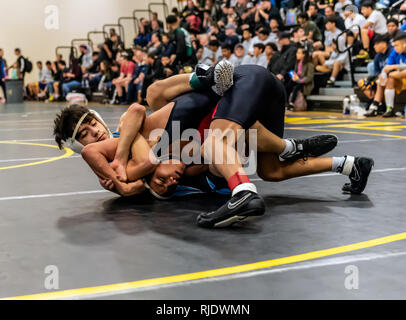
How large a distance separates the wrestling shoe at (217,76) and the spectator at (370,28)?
25.2 feet

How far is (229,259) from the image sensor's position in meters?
2.04

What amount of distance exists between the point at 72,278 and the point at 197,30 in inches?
545

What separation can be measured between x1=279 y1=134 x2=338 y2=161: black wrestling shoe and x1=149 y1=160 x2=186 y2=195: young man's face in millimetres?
581

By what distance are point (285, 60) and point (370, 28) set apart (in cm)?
154

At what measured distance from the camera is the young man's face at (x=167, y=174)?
2926 millimetres

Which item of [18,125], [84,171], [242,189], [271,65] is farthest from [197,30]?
[242,189]

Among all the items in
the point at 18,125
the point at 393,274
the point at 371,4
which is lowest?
the point at 18,125

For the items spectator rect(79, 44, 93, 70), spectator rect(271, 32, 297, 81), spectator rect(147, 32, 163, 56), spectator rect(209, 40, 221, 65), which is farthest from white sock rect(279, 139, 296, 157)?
spectator rect(79, 44, 93, 70)

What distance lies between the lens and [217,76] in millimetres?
2734

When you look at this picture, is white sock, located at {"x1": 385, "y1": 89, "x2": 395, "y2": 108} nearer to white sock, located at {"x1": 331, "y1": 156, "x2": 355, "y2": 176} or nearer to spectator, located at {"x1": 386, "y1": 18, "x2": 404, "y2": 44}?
spectator, located at {"x1": 386, "y1": 18, "x2": 404, "y2": 44}

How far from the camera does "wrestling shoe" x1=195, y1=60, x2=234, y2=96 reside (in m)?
2.72

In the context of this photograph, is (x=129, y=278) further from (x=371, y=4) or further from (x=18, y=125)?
(x=371, y=4)

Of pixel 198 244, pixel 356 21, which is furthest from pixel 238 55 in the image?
pixel 198 244

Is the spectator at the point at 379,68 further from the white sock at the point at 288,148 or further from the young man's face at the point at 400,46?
the white sock at the point at 288,148
